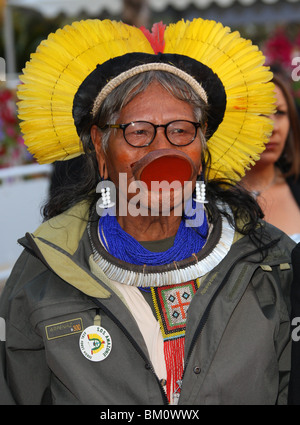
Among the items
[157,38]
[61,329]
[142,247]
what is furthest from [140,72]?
[61,329]

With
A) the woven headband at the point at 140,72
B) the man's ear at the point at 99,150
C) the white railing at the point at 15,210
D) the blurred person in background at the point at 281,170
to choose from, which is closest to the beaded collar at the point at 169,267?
the man's ear at the point at 99,150

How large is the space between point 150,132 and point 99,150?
320 millimetres

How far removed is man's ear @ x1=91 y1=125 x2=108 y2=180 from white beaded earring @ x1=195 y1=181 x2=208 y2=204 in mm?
369

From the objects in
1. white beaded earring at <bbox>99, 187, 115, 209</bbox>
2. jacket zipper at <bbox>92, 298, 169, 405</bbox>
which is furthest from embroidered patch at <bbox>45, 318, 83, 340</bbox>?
white beaded earring at <bbox>99, 187, 115, 209</bbox>

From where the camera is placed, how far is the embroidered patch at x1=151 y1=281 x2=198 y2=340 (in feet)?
7.43

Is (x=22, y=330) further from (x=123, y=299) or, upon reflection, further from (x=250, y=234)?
(x=250, y=234)

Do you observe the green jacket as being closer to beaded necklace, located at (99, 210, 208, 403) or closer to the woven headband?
beaded necklace, located at (99, 210, 208, 403)

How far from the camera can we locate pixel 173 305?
2.31 meters

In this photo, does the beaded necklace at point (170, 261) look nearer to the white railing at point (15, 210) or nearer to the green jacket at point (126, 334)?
Answer: the green jacket at point (126, 334)

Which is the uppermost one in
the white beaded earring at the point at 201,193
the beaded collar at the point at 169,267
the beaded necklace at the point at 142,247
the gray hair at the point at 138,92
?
the gray hair at the point at 138,92

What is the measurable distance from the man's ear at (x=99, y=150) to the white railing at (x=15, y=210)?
2.95 metres

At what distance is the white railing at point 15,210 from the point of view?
216 inches

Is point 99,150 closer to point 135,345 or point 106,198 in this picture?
point 106,198
